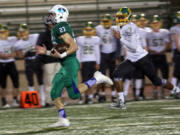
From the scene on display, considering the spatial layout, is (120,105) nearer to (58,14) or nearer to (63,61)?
(63,61)

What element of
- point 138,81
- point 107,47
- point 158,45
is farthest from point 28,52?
point 158,45

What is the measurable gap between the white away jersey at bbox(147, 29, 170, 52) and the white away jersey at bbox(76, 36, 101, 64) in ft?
3.44

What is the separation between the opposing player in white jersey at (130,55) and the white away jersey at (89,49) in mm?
2100

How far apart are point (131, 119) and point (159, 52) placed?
430 cm

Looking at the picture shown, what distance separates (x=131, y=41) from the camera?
7820 mm

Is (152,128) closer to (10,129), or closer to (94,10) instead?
(10,129)

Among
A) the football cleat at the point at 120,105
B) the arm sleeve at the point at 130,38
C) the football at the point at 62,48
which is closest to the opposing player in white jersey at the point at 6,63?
the football cleat at the point at 120,105

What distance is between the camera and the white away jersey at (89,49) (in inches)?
391

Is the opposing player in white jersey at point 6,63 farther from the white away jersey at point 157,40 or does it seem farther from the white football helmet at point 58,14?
the white football helmet at point 58,14

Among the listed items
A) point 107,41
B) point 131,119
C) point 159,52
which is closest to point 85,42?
point 107,41

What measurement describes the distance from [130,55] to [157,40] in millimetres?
2658

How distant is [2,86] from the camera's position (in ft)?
32.4

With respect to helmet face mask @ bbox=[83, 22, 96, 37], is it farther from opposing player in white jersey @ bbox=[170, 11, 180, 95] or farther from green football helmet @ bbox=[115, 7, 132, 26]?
green football helmet @ bbox=[115, 7, 132, 26]

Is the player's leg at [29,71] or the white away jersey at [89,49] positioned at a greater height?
the white away jersey at [89,49]
